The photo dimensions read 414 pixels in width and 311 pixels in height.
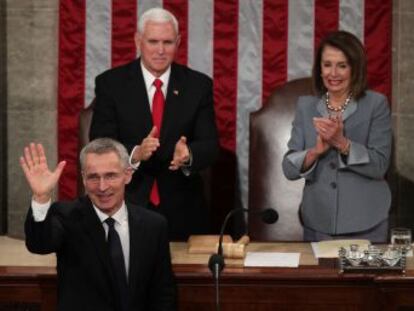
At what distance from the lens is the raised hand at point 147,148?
451 cm

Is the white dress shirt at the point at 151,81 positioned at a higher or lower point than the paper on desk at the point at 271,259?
higher

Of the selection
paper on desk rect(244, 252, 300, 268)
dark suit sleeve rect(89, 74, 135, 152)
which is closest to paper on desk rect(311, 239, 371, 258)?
paper on desk rect(244, 252, 300, 268)

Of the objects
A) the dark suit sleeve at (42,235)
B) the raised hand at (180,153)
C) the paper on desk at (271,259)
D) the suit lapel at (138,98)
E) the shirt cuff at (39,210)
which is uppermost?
the suit lapel at (138,98)

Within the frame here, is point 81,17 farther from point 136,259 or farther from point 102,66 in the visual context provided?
point 136,259

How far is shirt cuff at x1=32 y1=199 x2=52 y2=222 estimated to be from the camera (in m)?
3.60

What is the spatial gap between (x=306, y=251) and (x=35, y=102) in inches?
100

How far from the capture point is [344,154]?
457 centimetres

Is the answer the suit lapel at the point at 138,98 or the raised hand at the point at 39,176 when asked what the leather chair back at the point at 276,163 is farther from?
the raised hand at the point at 39,176

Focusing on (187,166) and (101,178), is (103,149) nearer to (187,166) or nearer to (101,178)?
(101,178)

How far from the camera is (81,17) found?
6219 mm

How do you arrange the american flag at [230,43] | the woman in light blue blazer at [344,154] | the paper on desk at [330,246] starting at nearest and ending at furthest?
1. the paper on desk at [330,246]
2. the woman in light blue blazer at [344,154]
3. the american flag at [230,43]

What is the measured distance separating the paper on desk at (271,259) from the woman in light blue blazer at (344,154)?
48 cm

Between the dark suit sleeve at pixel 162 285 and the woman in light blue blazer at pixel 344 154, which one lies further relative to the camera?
the woman in light blue blazer at pixel 344 154

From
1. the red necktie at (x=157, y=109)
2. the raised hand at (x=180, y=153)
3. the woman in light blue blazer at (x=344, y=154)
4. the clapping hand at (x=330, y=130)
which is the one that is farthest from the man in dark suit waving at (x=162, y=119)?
the clapping hand at (x=330, y=130)
